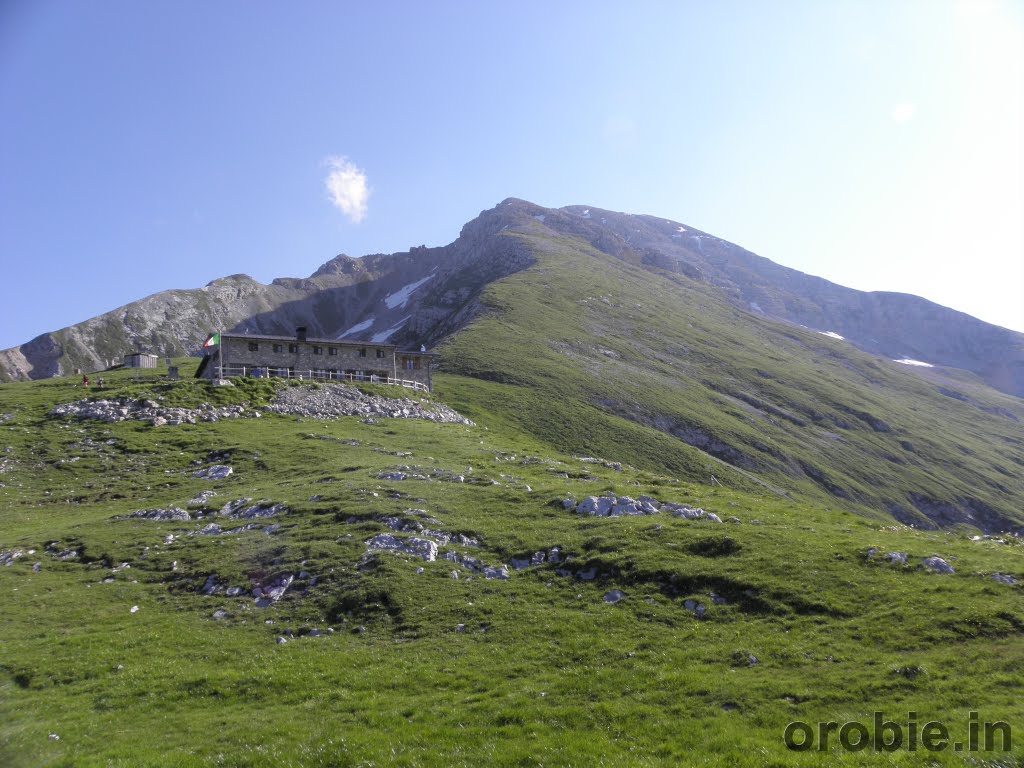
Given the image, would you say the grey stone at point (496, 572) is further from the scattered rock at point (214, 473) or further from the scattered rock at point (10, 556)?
the scattered rock at point (214, 473)

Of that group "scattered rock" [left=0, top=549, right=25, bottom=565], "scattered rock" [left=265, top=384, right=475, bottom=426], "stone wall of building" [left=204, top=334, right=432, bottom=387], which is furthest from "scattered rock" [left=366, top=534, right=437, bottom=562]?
"stone wall of building" [left=204, top=334, right=432, bottom=387]

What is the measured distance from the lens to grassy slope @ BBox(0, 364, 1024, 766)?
16.8 meters

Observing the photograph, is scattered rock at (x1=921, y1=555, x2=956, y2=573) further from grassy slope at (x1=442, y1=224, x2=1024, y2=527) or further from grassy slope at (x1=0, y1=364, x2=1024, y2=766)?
grassy slope at (x1=442, y1=224, x2=1024, y2=527)

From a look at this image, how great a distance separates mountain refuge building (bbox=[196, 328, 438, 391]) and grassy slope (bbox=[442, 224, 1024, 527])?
15817mm

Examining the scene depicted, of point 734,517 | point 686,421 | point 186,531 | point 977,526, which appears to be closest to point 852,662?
point 734,517

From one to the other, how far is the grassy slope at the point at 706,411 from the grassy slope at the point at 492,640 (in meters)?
60.7

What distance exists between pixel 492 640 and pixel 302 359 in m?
70.1

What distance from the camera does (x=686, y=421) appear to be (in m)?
120

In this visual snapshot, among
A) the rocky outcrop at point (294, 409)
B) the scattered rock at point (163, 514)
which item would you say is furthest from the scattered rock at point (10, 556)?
the rocky outcrop at point (294, 409)

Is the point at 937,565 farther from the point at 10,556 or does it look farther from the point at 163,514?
the point at 10,556

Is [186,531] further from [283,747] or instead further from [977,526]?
[977,526]

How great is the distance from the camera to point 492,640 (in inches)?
949

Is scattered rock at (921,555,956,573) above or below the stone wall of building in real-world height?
below

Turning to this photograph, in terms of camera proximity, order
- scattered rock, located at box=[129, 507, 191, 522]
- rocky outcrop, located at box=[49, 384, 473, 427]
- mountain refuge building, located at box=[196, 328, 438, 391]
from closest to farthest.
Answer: scattered rock, located at box=[129, 507, 191, 522], rocky outcrop, located at box=[49, 384, 473, 427], mountain refuge building, located at box=[196, 328, 438, 391]
